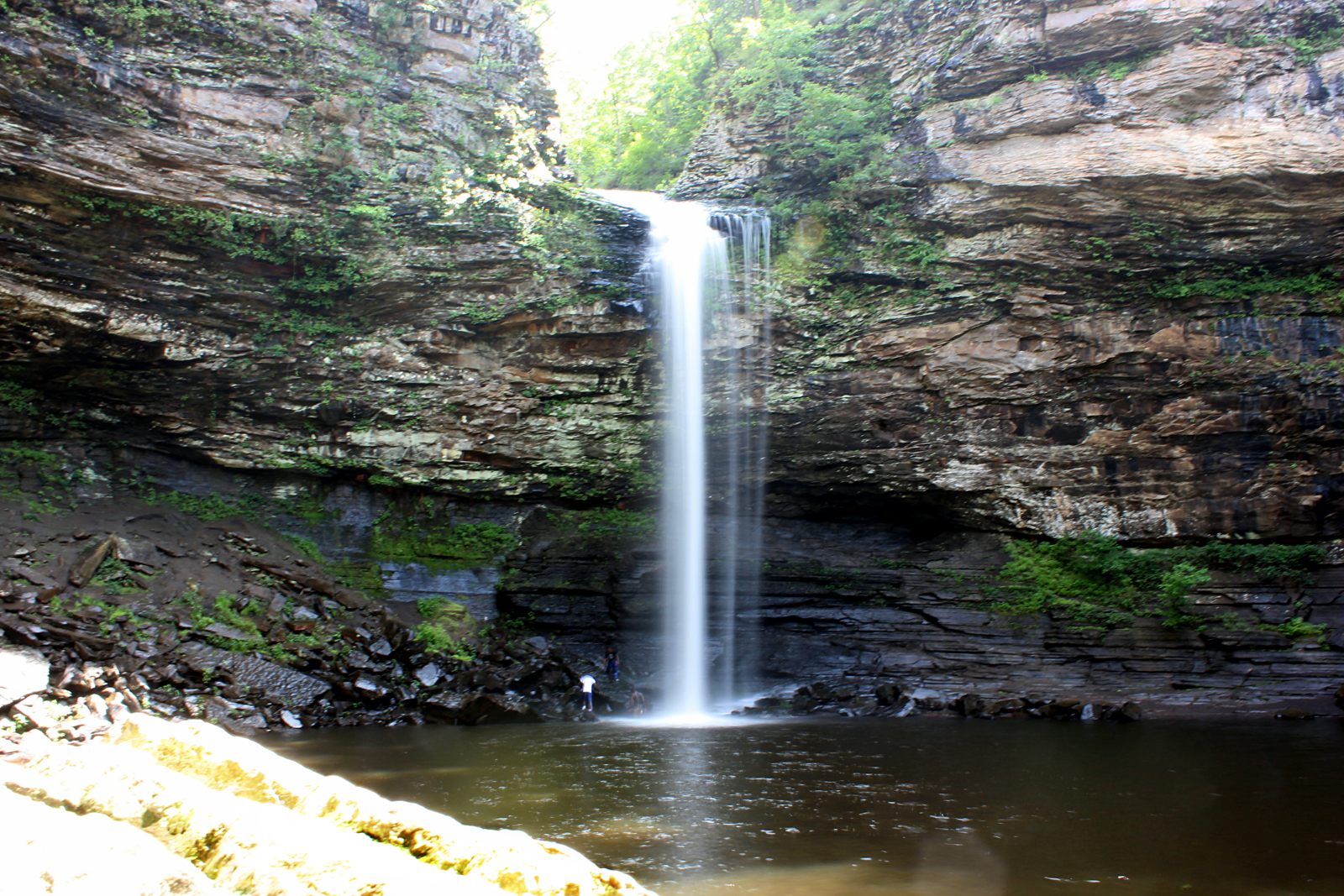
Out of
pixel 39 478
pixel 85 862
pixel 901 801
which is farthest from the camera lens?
pixel 39 478

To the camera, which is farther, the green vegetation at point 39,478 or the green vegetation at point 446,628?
the green vegetation at point 446,628

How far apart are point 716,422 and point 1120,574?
8246mm

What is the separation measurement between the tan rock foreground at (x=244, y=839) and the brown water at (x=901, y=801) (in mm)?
2074

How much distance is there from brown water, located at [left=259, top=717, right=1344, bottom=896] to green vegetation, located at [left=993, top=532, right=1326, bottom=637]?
3.42 metres

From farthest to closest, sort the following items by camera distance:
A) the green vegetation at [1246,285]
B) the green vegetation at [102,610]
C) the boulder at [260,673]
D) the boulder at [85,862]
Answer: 1. the green vegetation at [1246,285]
2. the boulder at [260,673]
3. the green vegetation at [102,610]
4. the boulder at [85,862]

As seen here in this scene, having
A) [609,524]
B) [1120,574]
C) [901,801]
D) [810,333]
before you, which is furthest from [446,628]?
[1120,574]

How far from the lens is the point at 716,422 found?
17.9 meters

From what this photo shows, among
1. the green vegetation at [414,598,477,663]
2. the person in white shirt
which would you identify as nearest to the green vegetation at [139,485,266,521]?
the green vegetation at [414,598,477,663]

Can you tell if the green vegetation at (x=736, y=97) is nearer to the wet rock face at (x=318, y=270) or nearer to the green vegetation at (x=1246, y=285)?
the wet rock face at (x=318, y=270)

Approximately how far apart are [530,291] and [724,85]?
28.5 ft

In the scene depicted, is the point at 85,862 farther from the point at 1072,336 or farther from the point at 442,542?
the point at 1072,336

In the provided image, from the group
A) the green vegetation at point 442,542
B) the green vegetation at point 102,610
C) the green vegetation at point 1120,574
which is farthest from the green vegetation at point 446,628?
the green vegetation at point 1120,574

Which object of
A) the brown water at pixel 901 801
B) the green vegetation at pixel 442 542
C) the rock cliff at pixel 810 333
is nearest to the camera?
the brown water at pixel 901 801

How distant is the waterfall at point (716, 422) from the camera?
1741cm
